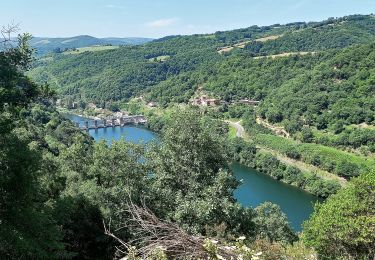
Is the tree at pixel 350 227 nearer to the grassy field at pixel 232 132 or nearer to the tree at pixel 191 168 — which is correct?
the tree at pixel 191 168

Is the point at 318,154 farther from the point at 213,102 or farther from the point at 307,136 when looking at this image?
the point at 213,102

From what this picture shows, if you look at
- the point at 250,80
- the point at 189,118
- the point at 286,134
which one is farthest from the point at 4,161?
the point at 250,80

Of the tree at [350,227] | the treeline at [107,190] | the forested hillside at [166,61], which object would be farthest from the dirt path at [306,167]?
the forested hillside at [166,61]

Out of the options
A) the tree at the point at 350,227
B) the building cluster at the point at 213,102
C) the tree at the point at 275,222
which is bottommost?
the building cluster at the point at 213,102

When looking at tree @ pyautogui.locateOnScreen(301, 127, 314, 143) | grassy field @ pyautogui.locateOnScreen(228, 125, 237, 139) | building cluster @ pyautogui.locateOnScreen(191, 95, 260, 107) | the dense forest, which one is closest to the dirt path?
the dense forest

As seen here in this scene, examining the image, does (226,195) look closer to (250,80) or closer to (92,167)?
(92,167)

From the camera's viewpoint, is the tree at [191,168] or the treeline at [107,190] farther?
the tree at [191,168]
